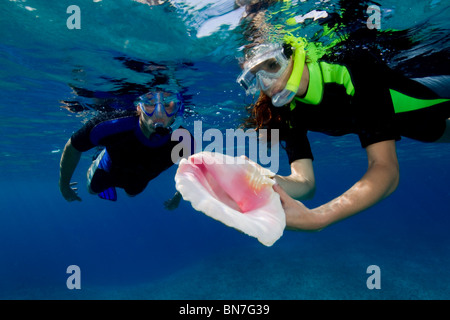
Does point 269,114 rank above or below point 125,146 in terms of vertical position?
below

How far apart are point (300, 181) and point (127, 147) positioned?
5.60 meters

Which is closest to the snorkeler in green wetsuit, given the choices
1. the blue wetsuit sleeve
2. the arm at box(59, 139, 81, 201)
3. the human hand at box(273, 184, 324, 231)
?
the human hand at box(273, 184, 324, 231)

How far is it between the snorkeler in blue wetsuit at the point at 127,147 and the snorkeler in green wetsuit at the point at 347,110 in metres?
3.50

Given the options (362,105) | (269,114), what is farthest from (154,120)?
(362,105)

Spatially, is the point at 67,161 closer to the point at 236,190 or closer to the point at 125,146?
the point at 125,146

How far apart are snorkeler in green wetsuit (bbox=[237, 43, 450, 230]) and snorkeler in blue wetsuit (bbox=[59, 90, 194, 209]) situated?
3.50 meters

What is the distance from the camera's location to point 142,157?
7.41 meters

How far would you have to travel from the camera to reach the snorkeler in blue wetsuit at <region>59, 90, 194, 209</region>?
264 inches

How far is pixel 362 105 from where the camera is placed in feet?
9.75

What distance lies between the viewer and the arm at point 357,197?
68.1 inches

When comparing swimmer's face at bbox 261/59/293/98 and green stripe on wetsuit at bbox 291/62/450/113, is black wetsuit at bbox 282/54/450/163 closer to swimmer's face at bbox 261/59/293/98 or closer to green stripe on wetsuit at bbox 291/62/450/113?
green stripe on wetsuit at bbox 291/62/450/113
